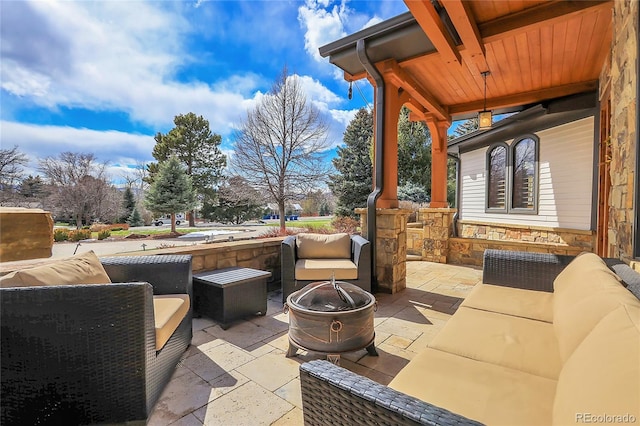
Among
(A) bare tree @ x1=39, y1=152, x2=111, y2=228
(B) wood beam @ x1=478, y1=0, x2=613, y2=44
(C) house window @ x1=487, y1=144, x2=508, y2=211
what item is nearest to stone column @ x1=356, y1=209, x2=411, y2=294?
(B) wood beam @ x1=478, y1=0, x2=613, y2=44

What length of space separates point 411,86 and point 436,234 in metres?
3.07

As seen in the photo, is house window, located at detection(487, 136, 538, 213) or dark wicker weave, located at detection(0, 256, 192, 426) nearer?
dark wicker weave, located at detection(0, 256, 192, 426)

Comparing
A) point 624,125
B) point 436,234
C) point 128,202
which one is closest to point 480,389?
point 624,125

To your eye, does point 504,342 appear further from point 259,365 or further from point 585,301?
point 259,365

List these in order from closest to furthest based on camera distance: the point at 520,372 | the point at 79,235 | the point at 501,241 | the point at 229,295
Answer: the point at 520,372
the point at 229,295
the point at 501,241
the point at 79,235

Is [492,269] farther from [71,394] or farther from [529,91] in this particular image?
[529,91]

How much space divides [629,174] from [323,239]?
2.85 m

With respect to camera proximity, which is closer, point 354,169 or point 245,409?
point 245,409

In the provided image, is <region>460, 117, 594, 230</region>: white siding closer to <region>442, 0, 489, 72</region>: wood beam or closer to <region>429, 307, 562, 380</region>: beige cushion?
<region>442, 0, 489, 72</region>: wood beam

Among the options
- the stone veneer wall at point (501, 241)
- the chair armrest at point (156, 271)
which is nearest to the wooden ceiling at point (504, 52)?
the stone veneer wall at point (501, 241)

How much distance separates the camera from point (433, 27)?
2.91 meters

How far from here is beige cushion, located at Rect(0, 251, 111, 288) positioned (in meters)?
→ 1.56

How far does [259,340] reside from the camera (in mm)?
2596

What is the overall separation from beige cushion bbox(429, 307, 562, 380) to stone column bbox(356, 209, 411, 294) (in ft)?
6.71
